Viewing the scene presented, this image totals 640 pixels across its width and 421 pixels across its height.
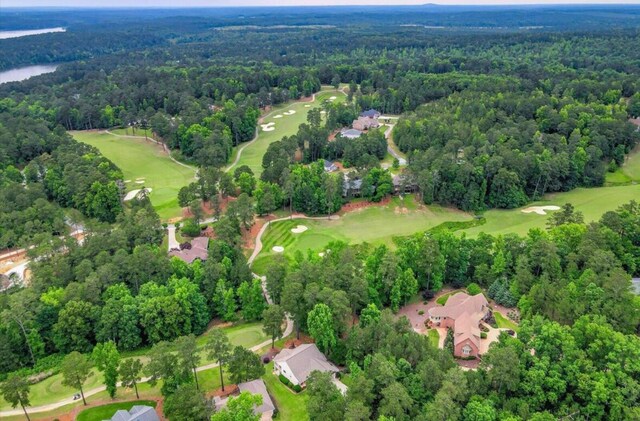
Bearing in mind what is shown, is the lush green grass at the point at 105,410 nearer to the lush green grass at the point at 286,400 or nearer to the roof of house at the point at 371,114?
the lush green grass at the point at 286,400

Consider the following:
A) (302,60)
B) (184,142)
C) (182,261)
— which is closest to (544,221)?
(182,261)

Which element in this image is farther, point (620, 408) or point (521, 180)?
point (521, 180)

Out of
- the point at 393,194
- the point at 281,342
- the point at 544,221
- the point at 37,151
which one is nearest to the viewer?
the point at 281,342

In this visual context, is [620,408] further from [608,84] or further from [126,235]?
[608,84]

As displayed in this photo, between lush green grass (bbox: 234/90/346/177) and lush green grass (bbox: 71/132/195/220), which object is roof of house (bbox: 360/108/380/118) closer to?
lush green grass (bbox: 234/90/346/177)

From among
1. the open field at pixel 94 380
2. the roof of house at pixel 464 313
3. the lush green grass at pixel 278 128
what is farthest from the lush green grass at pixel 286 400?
the lush green grass at pixel 278 128

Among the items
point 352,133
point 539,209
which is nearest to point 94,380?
point 539,209
